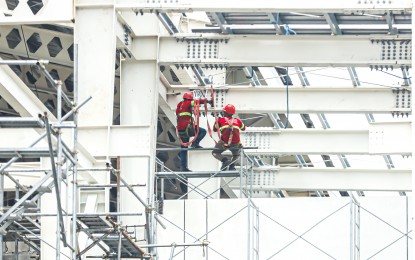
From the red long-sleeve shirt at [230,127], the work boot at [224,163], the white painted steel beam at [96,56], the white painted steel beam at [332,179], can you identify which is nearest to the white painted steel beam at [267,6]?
the white painted steel beam at [96,56]

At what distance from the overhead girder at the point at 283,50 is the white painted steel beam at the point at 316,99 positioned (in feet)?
8.46

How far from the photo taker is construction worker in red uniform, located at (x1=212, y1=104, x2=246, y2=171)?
3161 centimetres

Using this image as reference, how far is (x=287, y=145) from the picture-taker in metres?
34.6

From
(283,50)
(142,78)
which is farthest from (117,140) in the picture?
(283,50)

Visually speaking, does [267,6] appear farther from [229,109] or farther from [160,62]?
[229,109]

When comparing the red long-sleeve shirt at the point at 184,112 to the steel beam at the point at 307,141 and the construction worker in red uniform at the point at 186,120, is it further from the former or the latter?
the steel beam at the point at 307,141

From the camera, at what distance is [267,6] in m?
26.3

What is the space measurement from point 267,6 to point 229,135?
6053 mm

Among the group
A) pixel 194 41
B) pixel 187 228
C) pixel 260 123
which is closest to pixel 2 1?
pixel 194 41

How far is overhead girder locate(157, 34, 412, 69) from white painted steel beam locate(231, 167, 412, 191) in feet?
22.9

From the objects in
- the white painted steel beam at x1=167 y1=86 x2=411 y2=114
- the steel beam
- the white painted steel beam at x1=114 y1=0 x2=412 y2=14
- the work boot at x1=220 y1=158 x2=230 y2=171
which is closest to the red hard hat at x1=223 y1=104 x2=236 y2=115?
the white painted steel beam at x1=167 y1=86 x2=411 y2=114

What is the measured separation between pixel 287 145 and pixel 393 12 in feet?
29.5

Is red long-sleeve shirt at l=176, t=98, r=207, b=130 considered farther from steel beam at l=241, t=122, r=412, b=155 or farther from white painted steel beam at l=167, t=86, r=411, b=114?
steel beam at l=241, t=122, r=412, b=155

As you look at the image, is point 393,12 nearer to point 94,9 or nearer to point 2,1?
point 94,9
